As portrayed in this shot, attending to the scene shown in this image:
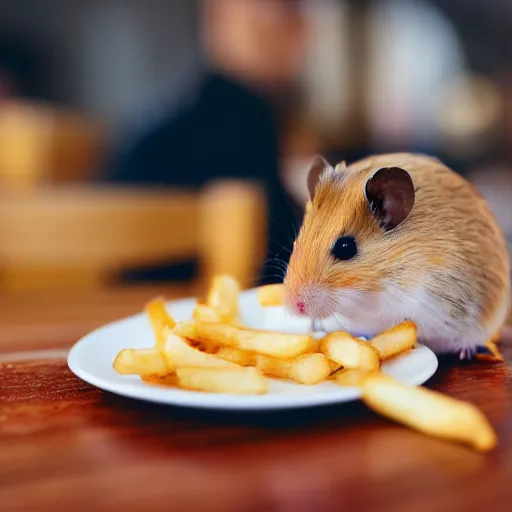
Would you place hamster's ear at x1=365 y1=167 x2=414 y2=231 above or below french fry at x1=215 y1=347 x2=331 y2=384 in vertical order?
above

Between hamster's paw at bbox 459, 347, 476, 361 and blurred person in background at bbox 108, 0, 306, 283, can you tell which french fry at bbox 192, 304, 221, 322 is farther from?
blurred person in background at bbox 108, 0, 306, 283

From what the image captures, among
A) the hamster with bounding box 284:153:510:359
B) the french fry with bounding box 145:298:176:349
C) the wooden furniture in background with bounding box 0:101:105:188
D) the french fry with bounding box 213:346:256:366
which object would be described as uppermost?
the hamster with bounding box 284:153:510:359

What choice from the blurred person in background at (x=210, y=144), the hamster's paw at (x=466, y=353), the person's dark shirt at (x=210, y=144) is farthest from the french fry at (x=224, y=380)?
the person's dark shirt at (x=210, y=144)

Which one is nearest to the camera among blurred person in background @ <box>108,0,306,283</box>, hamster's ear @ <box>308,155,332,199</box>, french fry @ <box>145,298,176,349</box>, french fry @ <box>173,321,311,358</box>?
french fry @ <box>173,321,311,358</box>

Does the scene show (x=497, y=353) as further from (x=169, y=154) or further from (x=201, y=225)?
(x=169, y=154)

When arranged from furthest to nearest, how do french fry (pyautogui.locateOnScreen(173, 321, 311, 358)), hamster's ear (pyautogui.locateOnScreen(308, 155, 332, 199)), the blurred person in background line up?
the blurred person in background → hamster's ear (pyautogui.locateOnScreen(308, 155, 332, 199)) → french fry (pyautogui.locateOnScreen(173, 321, 311, 358))

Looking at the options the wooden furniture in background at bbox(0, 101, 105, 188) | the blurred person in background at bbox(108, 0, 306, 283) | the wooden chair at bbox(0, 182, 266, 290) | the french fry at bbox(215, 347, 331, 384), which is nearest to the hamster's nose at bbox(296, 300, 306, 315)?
the french fry at bbox(215, 347, 331, 384)
